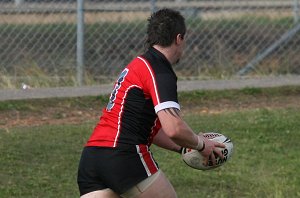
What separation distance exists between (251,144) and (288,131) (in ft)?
2.01

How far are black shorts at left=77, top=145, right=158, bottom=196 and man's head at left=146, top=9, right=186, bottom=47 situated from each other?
0.61m

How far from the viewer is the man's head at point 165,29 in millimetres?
5320

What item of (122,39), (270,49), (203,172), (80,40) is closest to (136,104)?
(203,172)

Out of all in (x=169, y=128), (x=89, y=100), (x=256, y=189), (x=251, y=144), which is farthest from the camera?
(x=89, y=100)

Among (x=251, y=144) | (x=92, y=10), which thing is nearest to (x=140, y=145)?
(x=251, y=144)

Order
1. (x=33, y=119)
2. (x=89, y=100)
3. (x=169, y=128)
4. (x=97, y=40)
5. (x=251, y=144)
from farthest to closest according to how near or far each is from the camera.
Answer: (x=97, y=40) → (x=89, y=100) → (x=33, y=119) → (x=251, y=144) → (x=169, y=128)

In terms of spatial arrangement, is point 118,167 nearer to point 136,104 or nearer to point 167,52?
point 136,104

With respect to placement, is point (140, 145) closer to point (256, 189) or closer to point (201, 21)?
point (256, 189)

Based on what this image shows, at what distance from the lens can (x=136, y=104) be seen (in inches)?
208

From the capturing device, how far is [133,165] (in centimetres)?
525

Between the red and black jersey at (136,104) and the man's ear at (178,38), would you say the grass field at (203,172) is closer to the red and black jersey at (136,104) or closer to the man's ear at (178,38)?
the red and black jersey at (136,104)

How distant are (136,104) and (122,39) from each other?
6.44 metres

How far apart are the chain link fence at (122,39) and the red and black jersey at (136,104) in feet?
18.3

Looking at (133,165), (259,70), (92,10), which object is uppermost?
(133,165)
